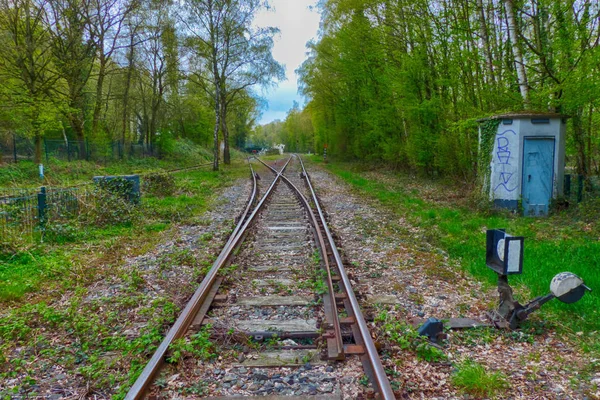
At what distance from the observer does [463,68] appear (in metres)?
12.5

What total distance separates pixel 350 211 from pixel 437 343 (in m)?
7.30

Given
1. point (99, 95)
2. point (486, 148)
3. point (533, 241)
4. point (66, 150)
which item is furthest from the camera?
point (99, 95)

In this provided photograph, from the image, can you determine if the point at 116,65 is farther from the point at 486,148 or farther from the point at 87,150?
the point at 486,148

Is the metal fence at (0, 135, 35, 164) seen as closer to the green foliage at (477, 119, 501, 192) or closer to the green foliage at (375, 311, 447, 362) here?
the green foliage at (477, 119, 501, 192)

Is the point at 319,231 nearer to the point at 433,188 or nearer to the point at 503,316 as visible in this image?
the point at 503,316

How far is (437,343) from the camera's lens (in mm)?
3719

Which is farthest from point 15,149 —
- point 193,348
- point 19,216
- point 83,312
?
point 193,348

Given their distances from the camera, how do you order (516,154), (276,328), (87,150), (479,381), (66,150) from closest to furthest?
(479,381), (276,328), (516,154), (66,150), (87,150)

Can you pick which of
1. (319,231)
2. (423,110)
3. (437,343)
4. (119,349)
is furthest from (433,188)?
(119,349)

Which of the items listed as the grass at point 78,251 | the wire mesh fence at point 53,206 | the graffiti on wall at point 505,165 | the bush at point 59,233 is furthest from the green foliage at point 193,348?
the graffiti on wall at point 505,165

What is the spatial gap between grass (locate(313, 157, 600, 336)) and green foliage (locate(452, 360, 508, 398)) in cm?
123

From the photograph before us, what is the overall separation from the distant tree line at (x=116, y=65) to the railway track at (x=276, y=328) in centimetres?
1603

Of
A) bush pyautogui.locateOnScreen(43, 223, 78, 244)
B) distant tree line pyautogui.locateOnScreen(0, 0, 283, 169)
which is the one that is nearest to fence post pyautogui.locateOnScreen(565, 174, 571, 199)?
bush pyautogui.locateOnScreen(43, 223, 78, 244)

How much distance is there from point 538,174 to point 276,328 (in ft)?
26.8
